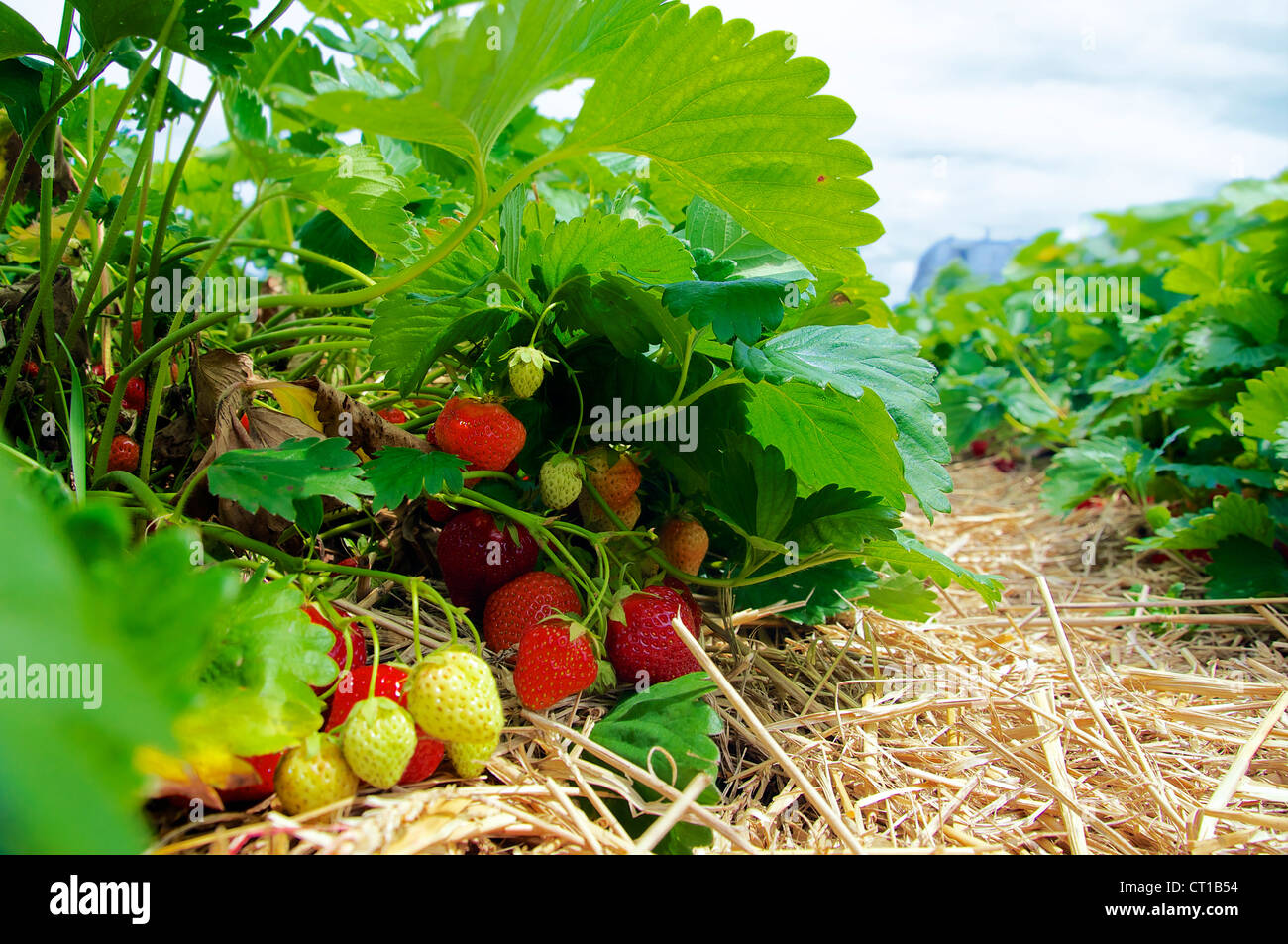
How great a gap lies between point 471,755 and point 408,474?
231 mm

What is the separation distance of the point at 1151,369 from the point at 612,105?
1992mm

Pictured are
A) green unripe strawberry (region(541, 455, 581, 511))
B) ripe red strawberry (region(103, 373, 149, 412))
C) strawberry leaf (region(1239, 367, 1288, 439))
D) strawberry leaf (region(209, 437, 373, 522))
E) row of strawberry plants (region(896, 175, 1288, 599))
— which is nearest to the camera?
strawberry leaf (region(209, 437, 373, 522))

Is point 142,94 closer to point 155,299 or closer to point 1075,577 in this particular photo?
point 155,299

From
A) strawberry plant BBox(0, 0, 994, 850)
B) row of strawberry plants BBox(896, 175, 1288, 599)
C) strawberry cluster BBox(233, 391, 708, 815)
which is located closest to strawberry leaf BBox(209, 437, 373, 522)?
strawberry plant BBox(0, 0, 994, 850)

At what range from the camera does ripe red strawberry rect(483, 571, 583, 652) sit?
2.49 ft

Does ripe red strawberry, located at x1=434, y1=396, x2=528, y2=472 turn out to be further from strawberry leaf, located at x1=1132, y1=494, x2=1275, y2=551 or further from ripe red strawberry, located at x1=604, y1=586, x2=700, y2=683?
strawberry leaf, located at x1=1132, y1=494, x2=1275, y2=551

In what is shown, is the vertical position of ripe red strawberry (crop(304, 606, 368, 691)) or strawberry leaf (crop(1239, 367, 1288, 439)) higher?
strawberry leaf (crop(1239, 367, 1288, 439))

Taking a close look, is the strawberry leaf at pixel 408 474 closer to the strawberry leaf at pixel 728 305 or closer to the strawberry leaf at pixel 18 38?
the strawberry leaf at pixel 728 305

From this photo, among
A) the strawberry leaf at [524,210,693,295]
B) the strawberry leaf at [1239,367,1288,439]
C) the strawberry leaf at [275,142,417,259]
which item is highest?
the strawberry leaf at [275,142,417,259]

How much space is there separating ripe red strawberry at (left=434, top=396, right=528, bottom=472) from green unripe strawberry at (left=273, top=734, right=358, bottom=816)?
295mm

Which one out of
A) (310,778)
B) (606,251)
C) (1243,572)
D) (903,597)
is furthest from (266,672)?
(1243,572)

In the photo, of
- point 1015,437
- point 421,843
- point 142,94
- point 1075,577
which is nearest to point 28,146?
point 142,94

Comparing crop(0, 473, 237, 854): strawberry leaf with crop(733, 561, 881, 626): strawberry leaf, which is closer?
crop(0, 473, 237, 854): strawberry leaf

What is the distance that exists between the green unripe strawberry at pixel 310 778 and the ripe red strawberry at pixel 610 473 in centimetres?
37
